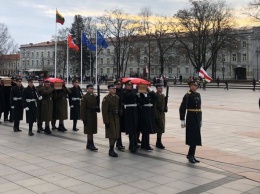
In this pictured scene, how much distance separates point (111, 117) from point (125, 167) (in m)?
1.55

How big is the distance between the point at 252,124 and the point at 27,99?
9199 millimetres

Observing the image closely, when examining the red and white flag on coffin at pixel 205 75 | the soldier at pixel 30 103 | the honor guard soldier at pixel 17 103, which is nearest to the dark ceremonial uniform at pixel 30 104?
the soldier at pixel 30 103

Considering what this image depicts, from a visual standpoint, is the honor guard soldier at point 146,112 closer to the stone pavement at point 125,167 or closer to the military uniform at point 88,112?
the stone pavement at point 125,167

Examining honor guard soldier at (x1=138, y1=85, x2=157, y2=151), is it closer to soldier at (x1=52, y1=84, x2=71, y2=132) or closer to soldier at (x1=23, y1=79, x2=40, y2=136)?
soldier at (x1=52, y1=84, x2=71, y2=132)

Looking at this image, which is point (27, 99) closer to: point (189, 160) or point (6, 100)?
point (6, 100)

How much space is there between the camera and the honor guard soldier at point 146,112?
9633 mm

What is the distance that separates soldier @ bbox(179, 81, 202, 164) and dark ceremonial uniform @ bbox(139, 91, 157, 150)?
4.33 feet

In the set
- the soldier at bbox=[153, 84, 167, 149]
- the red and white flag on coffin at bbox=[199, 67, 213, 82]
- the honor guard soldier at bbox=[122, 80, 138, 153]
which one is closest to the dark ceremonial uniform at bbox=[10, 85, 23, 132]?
the honor guard soldier at bbox=[122, 80, 138, 153]

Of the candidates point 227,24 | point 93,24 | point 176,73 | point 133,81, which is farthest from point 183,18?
point 133,81

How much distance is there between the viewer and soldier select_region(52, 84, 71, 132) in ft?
42.9

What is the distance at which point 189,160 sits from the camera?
27.9 ft

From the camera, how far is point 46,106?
1264 cm

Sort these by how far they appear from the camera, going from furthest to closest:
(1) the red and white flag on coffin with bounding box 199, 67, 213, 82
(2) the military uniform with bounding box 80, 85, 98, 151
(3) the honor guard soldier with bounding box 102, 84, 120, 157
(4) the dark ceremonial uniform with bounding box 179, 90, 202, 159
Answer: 1. (1) the red and white flag on coffin with bounding box 199, 67, 213, 82
2. (2) the military uniform with bounding box 80, 85, 98, 151
3. (3) the honor guard soldier with bounding box 102, 84, 120, 157
4. (4) the dark ceremonial uniform with bounding box 179, 90, 202, 159

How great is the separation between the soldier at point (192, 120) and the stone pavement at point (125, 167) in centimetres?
43
